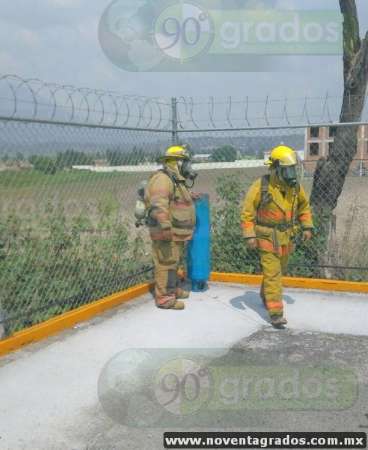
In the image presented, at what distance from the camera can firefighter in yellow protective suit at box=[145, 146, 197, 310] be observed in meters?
5.29

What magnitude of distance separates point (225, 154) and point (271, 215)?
2278 millimetres

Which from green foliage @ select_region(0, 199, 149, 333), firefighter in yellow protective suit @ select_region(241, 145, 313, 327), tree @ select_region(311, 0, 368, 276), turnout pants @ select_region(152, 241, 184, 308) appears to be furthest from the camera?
tree @ select_region(311, 0, 368, 276)

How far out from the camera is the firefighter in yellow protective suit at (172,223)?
5.29 metres

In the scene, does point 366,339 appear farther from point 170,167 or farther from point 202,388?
point 170,167

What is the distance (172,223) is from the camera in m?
5.45

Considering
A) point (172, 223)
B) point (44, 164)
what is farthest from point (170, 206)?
point (44, 164)

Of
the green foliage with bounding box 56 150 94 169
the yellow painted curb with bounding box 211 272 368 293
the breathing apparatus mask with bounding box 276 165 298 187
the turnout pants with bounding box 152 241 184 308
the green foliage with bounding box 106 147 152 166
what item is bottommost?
the yellow painted curb with bounding box 211 272 368 293

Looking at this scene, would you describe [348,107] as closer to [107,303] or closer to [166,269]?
[166,269]

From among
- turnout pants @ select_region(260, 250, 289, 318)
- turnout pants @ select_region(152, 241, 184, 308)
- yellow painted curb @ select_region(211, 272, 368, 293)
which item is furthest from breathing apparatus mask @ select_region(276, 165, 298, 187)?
yellow painted curb @ select_region(211, 272, 368, 293)

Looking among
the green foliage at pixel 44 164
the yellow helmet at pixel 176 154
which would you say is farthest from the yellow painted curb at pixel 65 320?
the yellow helmet at pixel 176 154

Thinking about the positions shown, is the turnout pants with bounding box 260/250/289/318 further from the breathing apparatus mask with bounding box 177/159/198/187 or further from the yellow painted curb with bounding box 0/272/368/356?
the yellow painted curb with bounding box 0/272/368/356

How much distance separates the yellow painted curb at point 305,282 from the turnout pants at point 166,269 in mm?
1228

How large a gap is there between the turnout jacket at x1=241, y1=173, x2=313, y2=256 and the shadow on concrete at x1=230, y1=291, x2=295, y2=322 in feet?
2.68

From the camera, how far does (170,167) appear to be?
5.43 m
